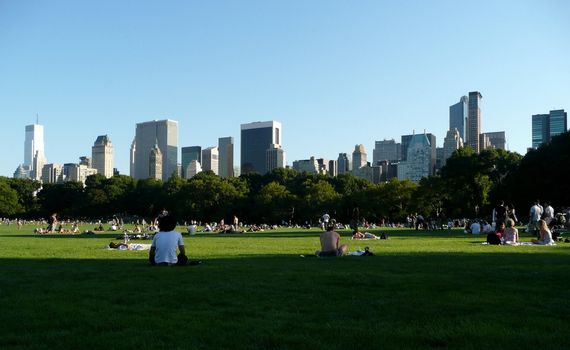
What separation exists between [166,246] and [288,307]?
6.26 m

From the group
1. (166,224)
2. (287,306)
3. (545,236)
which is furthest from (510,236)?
(287,306)

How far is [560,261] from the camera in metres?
14.0

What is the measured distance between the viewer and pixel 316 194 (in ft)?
305

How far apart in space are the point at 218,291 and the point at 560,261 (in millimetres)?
8653

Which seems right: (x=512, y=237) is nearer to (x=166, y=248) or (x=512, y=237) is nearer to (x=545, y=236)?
(x=545, y=236)

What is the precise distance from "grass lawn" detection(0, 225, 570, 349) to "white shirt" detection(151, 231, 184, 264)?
0.75 metres

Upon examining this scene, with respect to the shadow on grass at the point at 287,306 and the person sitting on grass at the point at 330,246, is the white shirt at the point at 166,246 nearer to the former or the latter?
the shadow on grass at the point at 287,306

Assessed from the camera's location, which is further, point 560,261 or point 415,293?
point 560,261

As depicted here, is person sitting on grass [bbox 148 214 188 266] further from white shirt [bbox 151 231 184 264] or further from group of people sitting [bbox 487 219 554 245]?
group of people sitting [bbox 487 219 554 245]

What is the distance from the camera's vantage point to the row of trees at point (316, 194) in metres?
61.4

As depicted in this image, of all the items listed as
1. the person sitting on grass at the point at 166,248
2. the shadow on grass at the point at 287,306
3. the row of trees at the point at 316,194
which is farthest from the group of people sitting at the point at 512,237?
the row of trees at the point at 316,194

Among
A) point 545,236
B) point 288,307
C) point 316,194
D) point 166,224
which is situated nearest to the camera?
point 288,307

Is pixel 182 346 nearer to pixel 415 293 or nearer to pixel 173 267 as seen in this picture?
pixel 415 293

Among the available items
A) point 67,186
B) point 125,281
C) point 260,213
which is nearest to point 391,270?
point 125,281
